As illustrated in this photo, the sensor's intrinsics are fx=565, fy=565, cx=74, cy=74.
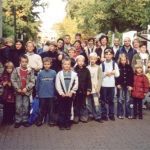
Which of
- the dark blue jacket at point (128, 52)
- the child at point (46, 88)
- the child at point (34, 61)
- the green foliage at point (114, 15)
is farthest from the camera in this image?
the green foliage at point (114, 15)

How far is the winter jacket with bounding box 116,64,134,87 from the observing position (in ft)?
47.9

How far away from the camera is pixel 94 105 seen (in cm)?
1433

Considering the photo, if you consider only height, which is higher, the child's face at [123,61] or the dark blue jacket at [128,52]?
the dark blue jacket at [128,52]

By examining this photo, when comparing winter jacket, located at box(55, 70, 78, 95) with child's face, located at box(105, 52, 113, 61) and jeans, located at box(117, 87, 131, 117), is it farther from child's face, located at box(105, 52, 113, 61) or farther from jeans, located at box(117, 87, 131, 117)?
jeans, located at box(117, 87, 131, 117)

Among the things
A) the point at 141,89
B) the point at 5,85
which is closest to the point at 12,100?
the point at 5,85

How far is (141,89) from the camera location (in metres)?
14.6

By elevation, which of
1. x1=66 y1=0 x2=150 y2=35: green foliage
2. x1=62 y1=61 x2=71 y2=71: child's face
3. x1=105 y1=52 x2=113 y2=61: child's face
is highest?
x1=66 y1=0 x2=150 y2=35: green foliage

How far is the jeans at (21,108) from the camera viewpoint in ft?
44.3

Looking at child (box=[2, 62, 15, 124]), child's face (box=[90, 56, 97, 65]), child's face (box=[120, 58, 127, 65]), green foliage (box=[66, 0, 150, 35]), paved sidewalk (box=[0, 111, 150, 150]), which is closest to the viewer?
paved sidewalk (box=[0, 111, 150, 150])

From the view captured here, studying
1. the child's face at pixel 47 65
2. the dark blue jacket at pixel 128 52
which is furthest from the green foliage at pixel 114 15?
the child's face at pixel 47 65

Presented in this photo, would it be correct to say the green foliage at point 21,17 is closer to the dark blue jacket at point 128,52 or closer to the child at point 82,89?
the dark blue jacket at point 128,52

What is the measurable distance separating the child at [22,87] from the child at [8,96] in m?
0.25

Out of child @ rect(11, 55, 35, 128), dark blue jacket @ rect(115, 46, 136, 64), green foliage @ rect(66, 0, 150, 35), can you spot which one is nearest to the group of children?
child @ rect(11, 55, 35, 128)

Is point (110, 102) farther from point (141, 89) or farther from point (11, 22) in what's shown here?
point (11, 22)
